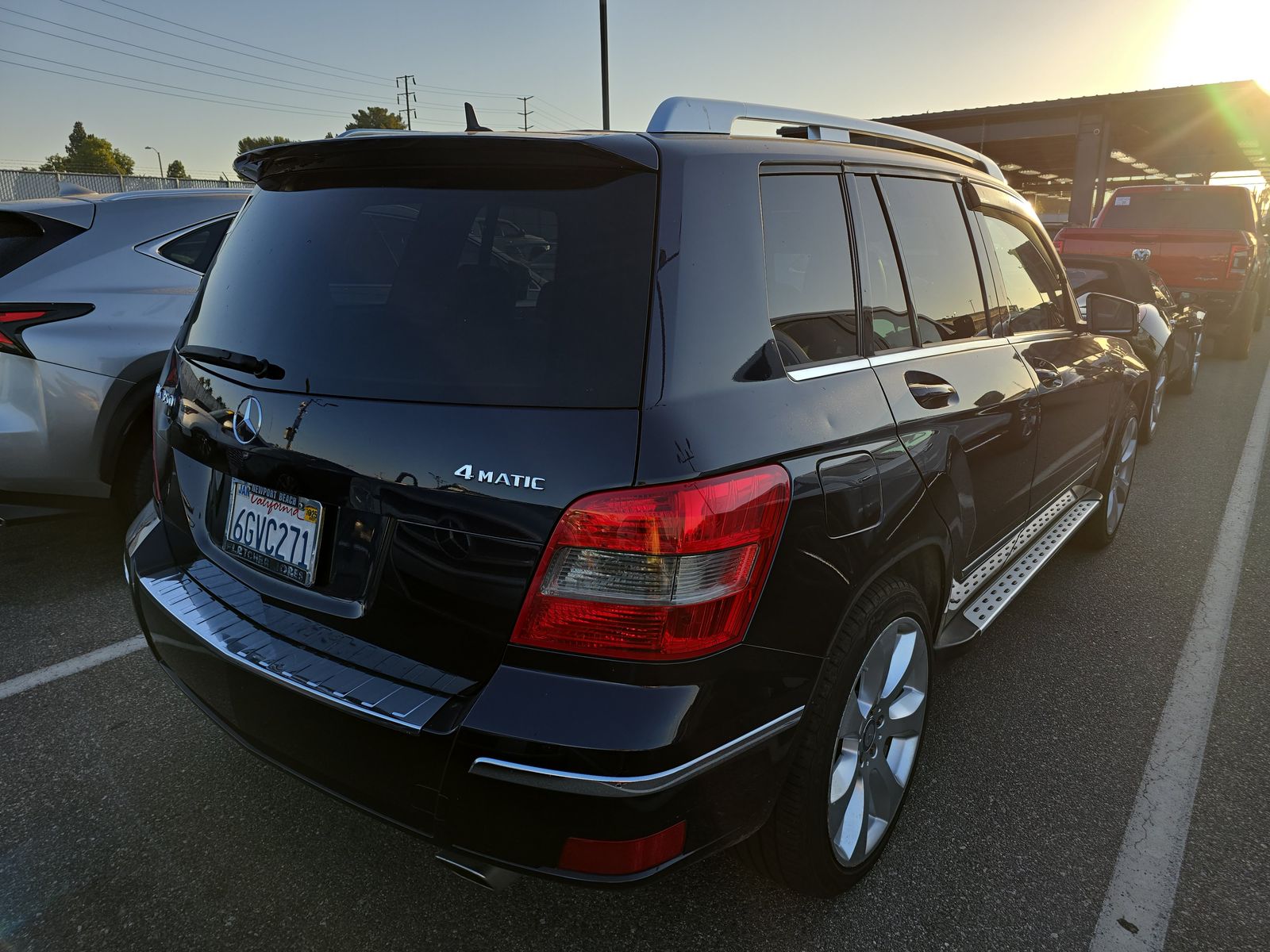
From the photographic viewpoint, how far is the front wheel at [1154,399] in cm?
674

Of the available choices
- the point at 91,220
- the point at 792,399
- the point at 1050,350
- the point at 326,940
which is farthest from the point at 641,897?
the point at 91,220

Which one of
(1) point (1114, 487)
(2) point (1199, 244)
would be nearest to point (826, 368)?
(1) point (1114, 487)

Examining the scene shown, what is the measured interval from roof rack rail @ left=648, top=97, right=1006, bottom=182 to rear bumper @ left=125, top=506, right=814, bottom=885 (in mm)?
1273

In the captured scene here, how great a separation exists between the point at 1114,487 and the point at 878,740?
3.23 m

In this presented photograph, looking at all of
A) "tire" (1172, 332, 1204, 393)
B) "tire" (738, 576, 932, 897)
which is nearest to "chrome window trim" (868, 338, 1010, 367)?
"tire" (738, 576, 932, 897)

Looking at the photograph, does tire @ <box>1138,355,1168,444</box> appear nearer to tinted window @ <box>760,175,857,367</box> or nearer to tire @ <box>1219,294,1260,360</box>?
tinted window @ <box>760,175,857,367</box>

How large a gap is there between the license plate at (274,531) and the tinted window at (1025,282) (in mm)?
2382

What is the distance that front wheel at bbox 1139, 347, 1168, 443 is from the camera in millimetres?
6739

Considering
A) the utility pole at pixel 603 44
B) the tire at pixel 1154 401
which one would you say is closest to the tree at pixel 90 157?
the utility pole at pixel 603 44

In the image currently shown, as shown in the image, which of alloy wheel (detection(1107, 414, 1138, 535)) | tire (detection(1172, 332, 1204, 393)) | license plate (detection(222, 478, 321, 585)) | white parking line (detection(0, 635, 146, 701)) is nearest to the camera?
license plate (detection(222, 478, 321, 585))

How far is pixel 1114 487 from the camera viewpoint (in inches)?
185

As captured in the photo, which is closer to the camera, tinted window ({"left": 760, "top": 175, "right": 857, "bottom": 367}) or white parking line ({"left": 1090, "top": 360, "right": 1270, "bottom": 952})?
tinted window ({"left": 760, "top": 175, "right": 857, "bottom": 367})

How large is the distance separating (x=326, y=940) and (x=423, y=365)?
53.8 inches

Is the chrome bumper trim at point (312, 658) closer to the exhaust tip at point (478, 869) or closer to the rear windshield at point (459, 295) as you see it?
the exhaust tip at point (478, 869)
